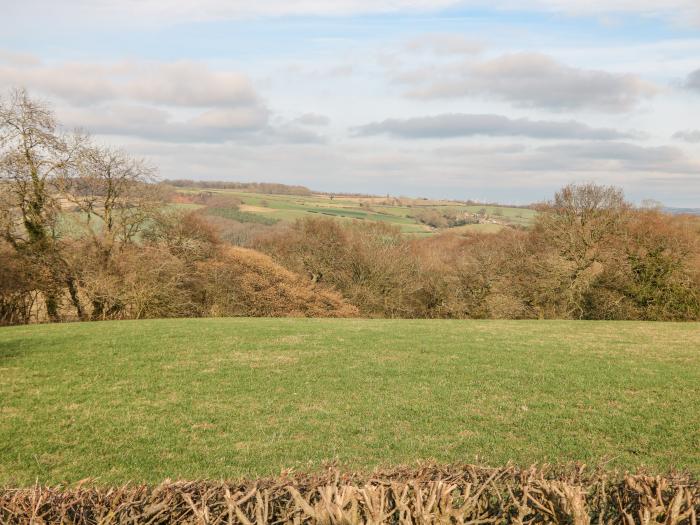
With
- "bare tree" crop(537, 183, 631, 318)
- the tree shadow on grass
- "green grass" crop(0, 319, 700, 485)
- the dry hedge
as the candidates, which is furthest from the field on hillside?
the dry hedge

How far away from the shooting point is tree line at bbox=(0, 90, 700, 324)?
30656 millimetres

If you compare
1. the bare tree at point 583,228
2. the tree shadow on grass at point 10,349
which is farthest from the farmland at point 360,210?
the tree shadow on grass at point 10,349

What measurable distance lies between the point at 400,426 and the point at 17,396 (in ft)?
27.7

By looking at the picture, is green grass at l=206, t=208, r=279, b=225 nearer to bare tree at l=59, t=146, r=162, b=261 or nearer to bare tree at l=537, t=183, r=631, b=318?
bare tree at l=59, t=146, r=162, b=261

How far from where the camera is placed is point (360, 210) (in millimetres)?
97312

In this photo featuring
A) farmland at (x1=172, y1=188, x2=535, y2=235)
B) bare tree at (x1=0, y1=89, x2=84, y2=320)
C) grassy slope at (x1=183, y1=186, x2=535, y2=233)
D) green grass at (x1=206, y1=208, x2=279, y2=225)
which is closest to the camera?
bare tree at (x1=0, y1=89, x2=84, y2=320)

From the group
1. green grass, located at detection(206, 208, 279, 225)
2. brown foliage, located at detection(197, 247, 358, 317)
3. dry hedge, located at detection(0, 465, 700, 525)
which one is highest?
green grass, located at detection(206, 208, 279, 225)

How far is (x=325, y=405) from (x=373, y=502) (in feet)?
24.2

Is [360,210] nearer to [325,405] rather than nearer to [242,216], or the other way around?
[242,216]

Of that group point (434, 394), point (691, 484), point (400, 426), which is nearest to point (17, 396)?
point (400, 426)

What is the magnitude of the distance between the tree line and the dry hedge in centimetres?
3044

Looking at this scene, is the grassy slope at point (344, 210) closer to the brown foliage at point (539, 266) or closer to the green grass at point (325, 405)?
the brown foliage at point (539, 266)

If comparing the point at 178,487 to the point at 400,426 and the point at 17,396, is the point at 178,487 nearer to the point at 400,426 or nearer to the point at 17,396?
the point at 400,426

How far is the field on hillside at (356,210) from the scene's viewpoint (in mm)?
75625
